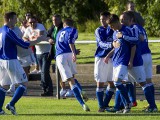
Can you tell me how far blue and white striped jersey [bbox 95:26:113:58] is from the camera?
1354 cm

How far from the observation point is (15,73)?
518 inches

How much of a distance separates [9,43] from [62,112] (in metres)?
1.71

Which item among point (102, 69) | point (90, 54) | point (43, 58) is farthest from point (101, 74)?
point (90, 54)

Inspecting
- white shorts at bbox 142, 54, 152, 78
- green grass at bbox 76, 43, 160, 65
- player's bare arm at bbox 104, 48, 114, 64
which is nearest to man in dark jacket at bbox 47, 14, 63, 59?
player's bare arm at bbox 104, 48, 114, 64

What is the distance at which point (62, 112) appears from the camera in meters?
13.6

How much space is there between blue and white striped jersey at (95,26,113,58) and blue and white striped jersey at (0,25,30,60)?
140 centimetres

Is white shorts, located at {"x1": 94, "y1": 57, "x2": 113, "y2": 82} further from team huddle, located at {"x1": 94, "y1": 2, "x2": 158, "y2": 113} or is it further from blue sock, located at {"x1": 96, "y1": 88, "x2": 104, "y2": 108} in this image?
blue sock, located at {"x1": 96, "y1": 88, "x2": 104, "y2": 108}

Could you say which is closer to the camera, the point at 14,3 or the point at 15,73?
the point at 15,73

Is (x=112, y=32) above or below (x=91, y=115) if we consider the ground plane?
above

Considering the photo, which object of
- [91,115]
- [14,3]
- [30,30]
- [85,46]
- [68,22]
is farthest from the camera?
[14,3]

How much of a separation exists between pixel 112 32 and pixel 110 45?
17.9 inches

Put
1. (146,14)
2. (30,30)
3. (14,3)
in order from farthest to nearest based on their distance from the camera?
(14,3)
(146,14)
(30,30)

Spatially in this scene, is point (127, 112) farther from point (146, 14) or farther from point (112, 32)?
point (146, 14)

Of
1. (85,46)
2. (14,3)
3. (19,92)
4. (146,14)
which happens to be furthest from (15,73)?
(14,3)
